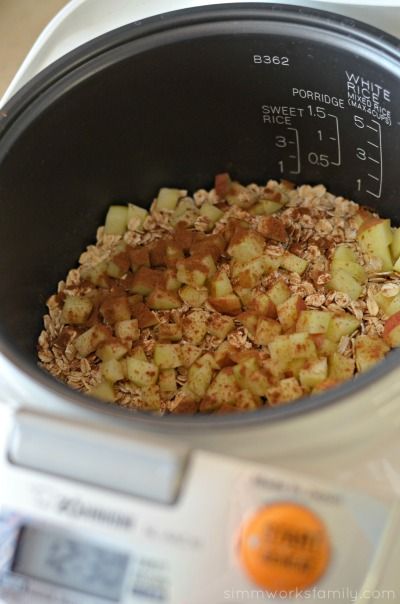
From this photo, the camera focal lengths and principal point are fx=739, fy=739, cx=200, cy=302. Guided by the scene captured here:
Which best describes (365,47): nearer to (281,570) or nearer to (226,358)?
(226,358)

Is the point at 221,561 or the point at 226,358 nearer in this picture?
the point at 221,561

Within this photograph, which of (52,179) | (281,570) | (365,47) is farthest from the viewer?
(52,179)

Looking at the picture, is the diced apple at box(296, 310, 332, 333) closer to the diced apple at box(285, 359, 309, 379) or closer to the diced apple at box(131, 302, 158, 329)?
the diced apple at box(285, 359, 309, 379)

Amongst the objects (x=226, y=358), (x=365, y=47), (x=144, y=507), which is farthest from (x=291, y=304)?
(x=144, y=507)

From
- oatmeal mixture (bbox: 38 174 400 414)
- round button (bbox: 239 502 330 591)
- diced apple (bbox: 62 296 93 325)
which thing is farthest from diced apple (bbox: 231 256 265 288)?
round button (bbox: 239 502 330 591)

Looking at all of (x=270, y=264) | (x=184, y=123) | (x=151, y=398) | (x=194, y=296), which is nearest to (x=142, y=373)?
(x=151, y=398)

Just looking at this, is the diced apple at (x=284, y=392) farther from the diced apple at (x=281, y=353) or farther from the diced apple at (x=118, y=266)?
the diced apple at (x=118, y=266)

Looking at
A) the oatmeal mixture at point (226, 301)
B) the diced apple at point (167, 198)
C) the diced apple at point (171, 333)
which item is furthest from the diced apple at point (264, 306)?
the diced apple at point (167, 198)

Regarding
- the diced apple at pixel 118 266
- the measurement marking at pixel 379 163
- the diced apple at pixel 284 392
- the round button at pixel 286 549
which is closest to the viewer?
the round button at pixel 286 549
